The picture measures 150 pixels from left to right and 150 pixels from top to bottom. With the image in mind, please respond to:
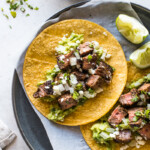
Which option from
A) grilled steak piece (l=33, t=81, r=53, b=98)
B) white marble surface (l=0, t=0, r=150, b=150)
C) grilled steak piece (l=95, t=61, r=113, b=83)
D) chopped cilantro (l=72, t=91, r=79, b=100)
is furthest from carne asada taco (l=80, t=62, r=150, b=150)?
white marble surface (l=0, t=0, r=150, b=150)

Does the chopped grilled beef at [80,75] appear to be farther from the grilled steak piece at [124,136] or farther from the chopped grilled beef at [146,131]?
the chopped grilled beef at [146,131]

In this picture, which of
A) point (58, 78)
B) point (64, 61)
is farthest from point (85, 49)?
point (58, 78)

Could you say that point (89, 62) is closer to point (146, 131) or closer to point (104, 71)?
point (104, 71)

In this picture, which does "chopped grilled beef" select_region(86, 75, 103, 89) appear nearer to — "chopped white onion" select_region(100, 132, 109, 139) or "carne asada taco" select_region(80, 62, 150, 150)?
"carne asada taco" select_region(80, 62, 150, 150)

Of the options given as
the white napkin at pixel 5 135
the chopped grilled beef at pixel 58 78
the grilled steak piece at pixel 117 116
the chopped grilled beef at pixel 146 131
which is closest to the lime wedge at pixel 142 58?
the grilled steak piece at pixel 117 116

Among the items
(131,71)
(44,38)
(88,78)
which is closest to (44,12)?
(44,38)

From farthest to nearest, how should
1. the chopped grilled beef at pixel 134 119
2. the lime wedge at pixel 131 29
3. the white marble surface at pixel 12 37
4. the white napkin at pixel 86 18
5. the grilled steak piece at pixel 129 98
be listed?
the white marble surface at pixel 12 37 < the white napkin at pixel 86 18 < the lime wedge at pixel 131 29 < the grilled steak piece at pixel 129 98 < the chopped grilled beef at pixel 134 119
